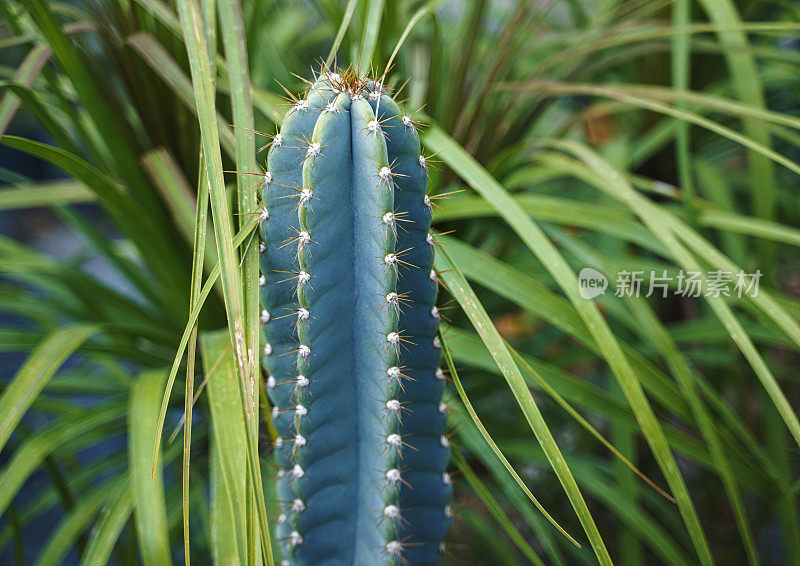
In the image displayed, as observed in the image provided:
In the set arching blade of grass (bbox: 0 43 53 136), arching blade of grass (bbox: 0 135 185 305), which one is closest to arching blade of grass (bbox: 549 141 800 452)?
arching blade of grass (bbox: 0 135 185 305)

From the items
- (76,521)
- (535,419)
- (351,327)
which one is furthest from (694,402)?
(76,521)

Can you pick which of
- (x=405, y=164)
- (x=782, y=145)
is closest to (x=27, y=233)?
(x=405, y=164)

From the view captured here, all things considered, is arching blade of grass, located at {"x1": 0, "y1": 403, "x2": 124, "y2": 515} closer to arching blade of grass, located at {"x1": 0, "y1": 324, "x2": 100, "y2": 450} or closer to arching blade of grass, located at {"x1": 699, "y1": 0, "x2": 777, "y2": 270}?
arching blade of grass, located at {"x1": 0, "y1": 324, "x2": 100, "y2": 450}

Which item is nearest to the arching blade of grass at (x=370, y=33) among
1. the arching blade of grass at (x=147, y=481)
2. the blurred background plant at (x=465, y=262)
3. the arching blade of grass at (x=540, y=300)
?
the blurred background plant at (x=465, y=262)

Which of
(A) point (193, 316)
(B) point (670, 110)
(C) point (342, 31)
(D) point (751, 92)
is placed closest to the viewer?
(A) point (193, 316)

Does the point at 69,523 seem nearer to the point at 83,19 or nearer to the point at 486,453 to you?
the point at 486,453

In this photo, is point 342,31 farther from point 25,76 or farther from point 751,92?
point 751,92
